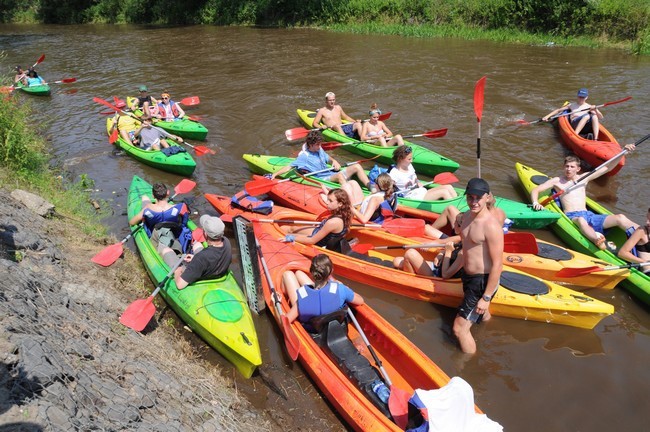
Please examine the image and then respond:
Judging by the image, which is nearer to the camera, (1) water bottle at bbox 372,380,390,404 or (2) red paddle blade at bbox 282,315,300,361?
(1) water bottle at bbox 372,380,390,404

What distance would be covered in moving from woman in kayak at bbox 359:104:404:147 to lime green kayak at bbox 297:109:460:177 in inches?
6.5

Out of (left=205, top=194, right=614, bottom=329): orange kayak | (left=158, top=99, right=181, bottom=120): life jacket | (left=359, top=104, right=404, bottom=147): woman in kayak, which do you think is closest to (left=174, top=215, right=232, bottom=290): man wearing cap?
(left=205, top=194, right=614, bottom=329): orange kayak

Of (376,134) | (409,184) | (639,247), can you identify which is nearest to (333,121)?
(376,134)

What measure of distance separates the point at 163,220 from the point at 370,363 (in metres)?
3.34

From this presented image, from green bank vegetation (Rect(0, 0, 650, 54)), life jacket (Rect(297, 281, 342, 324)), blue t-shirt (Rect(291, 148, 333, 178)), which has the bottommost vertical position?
life jacket (Rect(297, 281, 342, 324))

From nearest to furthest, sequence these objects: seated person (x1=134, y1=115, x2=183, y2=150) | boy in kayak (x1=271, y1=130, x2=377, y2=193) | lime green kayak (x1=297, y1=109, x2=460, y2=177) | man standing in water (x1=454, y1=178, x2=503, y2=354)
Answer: man standing in water (x1=454, y1=178, x2=503, y2=354)
boy in kayak (x1=271, y1=130, x2=377, y2=193)
lime green kayak (x1=297, y1=109, x2=460, y2=177)
seated person (x1=134, y1=115, x2=183, y2=150)

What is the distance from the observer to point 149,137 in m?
9.53

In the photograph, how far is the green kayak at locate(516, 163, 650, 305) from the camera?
524 centimetres

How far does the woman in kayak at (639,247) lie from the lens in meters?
5.32

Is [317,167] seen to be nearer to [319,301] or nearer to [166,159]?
[166,159]

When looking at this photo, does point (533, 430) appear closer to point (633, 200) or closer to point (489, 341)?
point (489, 341)

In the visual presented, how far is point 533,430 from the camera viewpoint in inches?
151

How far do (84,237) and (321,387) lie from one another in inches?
149

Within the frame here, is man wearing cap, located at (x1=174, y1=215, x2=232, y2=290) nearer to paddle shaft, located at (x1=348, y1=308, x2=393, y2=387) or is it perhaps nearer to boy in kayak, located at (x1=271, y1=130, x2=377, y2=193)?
paddle shaft, located at (x1=348, y1=308, x2=393, y2=387)
